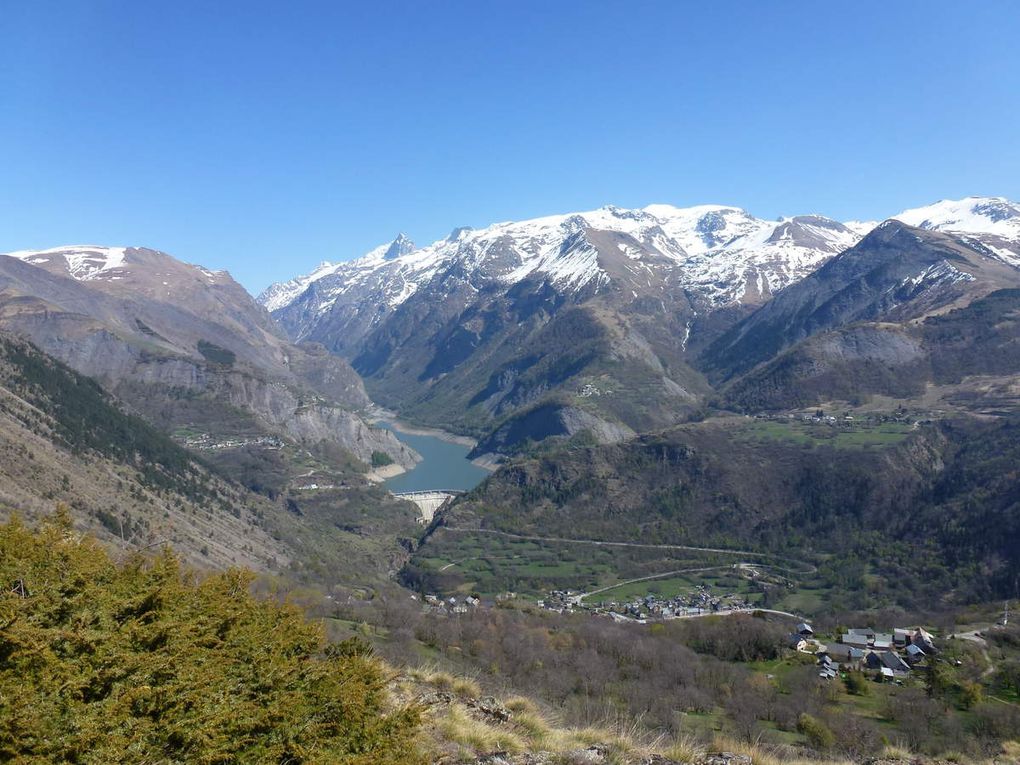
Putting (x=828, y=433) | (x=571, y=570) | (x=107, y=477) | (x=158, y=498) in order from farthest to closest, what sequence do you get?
(x=828, y=433) → (x=571, y=570) → (x=158, y=498) → (x=107, y=477)

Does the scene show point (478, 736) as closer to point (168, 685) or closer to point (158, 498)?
point (168, 685)

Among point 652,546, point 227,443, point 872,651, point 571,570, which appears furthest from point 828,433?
point 227,443

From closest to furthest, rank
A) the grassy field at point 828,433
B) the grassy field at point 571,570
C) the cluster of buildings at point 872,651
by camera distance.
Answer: the cluster of buildings at point 872,651, the grassy field at point 571,570, the grassy field at point 828,433

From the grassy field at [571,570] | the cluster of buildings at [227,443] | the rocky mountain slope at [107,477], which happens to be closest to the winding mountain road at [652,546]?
the grassy field at [571,570]

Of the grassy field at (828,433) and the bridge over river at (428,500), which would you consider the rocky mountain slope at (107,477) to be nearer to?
the bridge over river at (428,500)

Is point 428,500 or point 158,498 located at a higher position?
point 158,498

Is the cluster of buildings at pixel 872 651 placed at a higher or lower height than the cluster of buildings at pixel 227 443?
higher

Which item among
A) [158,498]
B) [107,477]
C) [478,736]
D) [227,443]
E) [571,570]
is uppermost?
[478,736]

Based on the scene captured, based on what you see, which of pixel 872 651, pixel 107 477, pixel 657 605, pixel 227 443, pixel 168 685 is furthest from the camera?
pixel 227 443

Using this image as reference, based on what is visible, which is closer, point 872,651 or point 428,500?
point 872,651
